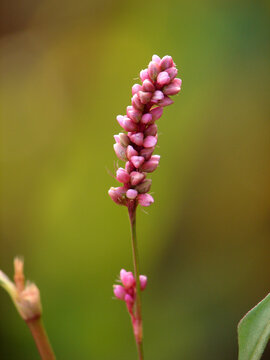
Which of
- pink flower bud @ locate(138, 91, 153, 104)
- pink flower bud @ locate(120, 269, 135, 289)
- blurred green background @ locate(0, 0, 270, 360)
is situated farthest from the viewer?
blurred green background @ locate(0, 0, 270, 360)

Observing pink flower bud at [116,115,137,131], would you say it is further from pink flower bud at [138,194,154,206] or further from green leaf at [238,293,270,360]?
green leaf at [238,293,270,360]

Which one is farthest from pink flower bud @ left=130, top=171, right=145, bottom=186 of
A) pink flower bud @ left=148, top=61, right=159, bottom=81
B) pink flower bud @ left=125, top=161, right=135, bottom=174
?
pink flower bud @ left=148, top=61, right=159, bottom=81

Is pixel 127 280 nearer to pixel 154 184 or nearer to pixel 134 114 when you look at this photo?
pixel 134 114

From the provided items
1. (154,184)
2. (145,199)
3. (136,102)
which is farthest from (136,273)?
(154,184)

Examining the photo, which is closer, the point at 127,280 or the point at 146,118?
the point at 146,118

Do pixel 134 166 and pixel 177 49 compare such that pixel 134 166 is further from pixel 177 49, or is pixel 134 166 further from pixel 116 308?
pixel 177 49

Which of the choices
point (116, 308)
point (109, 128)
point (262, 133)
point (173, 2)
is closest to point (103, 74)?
point (109, 128)

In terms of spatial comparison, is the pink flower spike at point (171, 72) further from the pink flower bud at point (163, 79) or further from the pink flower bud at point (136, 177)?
the pink flower bud at point (136, 177)
